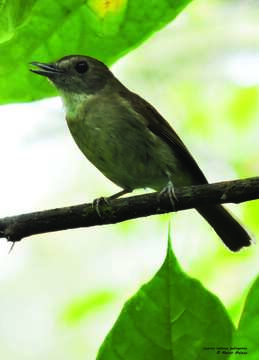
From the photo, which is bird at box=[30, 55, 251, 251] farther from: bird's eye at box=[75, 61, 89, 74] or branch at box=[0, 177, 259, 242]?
branch at box=[0, 177, 259, 242]

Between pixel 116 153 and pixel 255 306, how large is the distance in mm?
3171

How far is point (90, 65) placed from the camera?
4.70 m

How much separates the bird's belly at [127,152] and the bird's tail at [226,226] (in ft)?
1.75

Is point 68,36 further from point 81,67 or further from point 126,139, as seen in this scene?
point 81,67

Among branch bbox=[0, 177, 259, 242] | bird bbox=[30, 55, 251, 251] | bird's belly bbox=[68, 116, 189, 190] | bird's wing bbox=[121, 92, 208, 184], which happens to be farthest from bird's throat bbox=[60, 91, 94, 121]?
branch bbox=[0, 177, 259, 242]

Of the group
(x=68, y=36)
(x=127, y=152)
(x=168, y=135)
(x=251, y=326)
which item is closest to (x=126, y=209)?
(x=68, y=36)

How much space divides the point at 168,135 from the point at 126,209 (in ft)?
7.64

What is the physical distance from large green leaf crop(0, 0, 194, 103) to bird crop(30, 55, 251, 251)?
9.16ft

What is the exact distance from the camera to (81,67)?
454 cm

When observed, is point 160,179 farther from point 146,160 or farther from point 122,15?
point 122,15

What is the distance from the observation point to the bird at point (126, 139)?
13.1ft

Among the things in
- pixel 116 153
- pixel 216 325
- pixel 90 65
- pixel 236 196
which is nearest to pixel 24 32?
pixel 216 325

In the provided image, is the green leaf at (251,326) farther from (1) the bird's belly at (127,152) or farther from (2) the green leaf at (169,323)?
(1) the bird's belly at (127,152)

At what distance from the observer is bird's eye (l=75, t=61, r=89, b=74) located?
14.7ft
